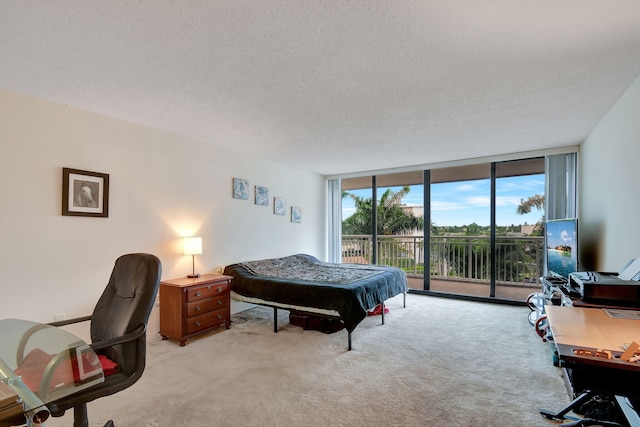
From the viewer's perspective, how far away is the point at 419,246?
598 centimetres

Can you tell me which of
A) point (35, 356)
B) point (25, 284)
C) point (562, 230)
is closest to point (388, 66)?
point (35, 356)

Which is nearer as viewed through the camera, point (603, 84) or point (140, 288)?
point (140, 288)

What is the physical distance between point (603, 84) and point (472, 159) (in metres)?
2.60

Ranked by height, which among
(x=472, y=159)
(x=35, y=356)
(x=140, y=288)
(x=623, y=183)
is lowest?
(x=35, y=356)

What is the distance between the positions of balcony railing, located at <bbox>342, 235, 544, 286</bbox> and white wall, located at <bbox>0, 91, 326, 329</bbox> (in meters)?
2.71

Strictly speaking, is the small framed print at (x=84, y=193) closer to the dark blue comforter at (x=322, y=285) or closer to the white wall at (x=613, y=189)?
the dark blue comforter at (x=322, y=285)

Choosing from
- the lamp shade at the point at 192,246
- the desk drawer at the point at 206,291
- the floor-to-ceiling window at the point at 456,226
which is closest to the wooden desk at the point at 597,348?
the desk drawer at the point at 206,291

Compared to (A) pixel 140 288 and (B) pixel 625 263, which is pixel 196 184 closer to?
(A) pixel 140 288

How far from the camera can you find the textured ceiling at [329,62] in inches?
61.8

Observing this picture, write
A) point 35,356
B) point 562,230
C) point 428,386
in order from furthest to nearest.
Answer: point 562,230
point 428,386
point 35,356

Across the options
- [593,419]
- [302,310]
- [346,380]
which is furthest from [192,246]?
[593,419]

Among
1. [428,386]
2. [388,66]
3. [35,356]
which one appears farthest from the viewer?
[428,386]

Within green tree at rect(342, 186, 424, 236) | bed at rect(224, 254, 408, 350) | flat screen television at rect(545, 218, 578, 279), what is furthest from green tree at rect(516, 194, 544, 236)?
bed at rect(224, 254, 408, 350)

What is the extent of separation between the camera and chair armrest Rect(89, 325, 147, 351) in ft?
4.64
